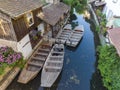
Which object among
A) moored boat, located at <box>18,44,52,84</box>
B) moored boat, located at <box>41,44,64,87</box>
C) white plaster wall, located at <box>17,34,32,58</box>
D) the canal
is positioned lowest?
the canal

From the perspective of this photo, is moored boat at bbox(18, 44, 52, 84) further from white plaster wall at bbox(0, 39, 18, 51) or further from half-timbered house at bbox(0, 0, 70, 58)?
white plaster wall at bbox(0, 39, 18, 51)

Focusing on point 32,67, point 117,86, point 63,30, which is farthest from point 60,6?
point 117,86

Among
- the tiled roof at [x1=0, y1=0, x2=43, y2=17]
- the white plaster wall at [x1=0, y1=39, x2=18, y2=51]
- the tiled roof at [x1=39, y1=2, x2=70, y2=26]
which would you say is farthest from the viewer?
the tiled roof at [x1=39, y1=2, x2=70, y2=26]

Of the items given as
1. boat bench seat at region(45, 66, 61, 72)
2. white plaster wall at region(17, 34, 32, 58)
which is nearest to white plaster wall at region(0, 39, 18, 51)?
white plaster wall at region(17, 34, 32, 58)

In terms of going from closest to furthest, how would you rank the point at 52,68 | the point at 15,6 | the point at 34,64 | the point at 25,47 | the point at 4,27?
the point at 4,27
the point at 15,6
the point at 52,68
the point at 34,64
the point at 25,47

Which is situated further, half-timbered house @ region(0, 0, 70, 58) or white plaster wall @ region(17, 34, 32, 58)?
white plaster wall @ region(17, 34, 32, 58)

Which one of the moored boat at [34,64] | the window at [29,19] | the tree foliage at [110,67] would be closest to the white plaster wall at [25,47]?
the moored boat at [34,64]

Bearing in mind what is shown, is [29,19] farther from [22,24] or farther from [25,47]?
[25,47]

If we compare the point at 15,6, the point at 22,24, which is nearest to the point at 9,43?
the point at 22,24
